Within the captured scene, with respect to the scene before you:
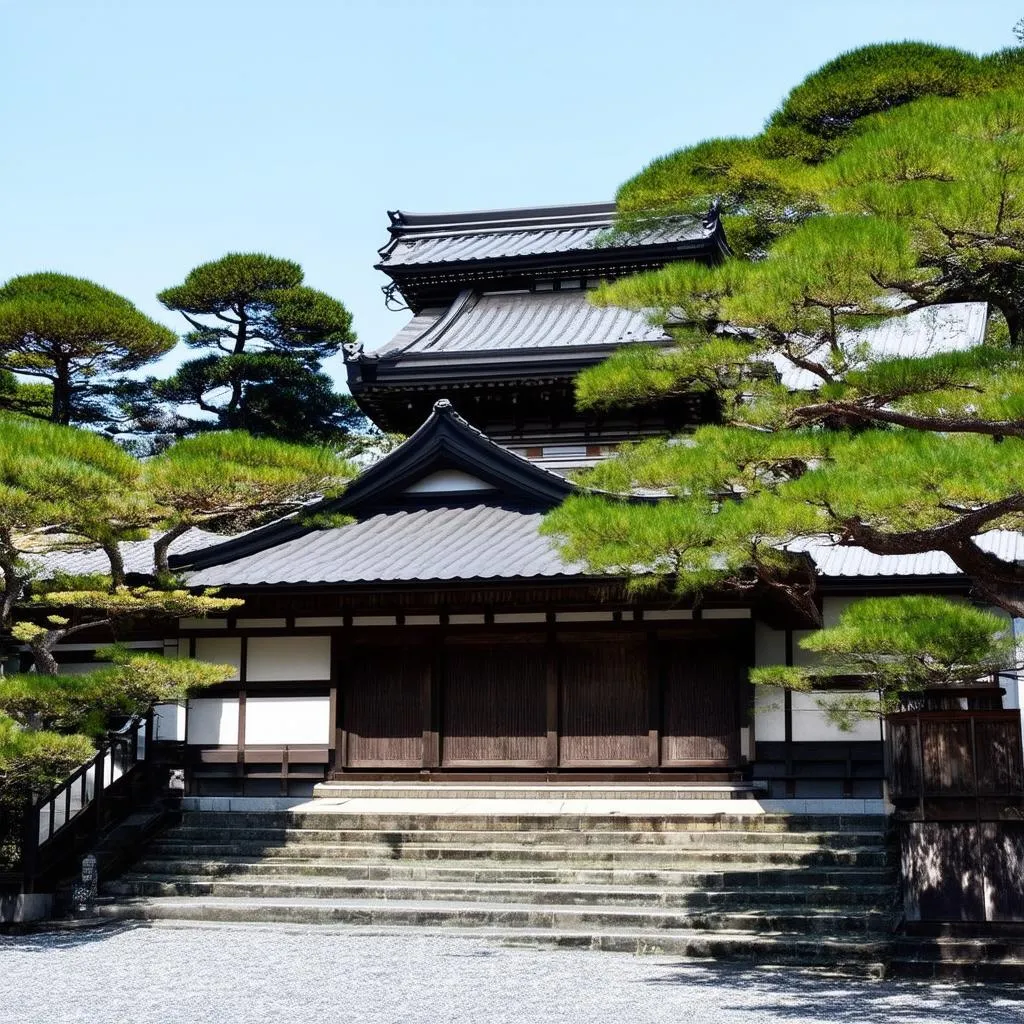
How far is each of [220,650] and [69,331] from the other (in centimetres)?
1701

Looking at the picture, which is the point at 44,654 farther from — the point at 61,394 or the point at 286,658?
the point at 61,394

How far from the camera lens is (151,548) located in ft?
65.1

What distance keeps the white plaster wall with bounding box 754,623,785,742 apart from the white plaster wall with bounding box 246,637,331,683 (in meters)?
5.55

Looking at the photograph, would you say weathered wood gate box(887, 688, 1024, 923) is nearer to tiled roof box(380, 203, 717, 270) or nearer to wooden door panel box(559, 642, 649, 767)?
wooden door panel box(559, 642, 649, 767)

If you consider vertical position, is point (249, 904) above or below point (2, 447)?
below

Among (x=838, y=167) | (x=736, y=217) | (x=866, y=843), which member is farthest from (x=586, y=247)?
(x=838, y=167)

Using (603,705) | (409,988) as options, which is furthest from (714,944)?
(603,705)

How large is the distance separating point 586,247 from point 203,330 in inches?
703

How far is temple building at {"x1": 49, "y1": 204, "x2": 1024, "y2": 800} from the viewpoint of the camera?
16750mm

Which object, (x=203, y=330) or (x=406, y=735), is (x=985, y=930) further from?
(x=203, y=330)

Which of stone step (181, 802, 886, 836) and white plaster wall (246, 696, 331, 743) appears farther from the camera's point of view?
white plaster wall (246, 696, 331, 743)

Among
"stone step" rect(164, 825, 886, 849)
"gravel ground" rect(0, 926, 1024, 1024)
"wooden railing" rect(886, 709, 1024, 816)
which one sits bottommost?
"gravel ground" rect(0, 926, 1024, 1024)

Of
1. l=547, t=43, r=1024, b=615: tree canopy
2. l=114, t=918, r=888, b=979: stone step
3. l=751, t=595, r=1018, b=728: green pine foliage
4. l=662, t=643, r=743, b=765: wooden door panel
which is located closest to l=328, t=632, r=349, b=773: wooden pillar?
l=662, t=643, r=743, b=765: wooden door panel

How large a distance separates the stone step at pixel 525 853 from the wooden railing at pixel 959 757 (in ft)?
8.18
